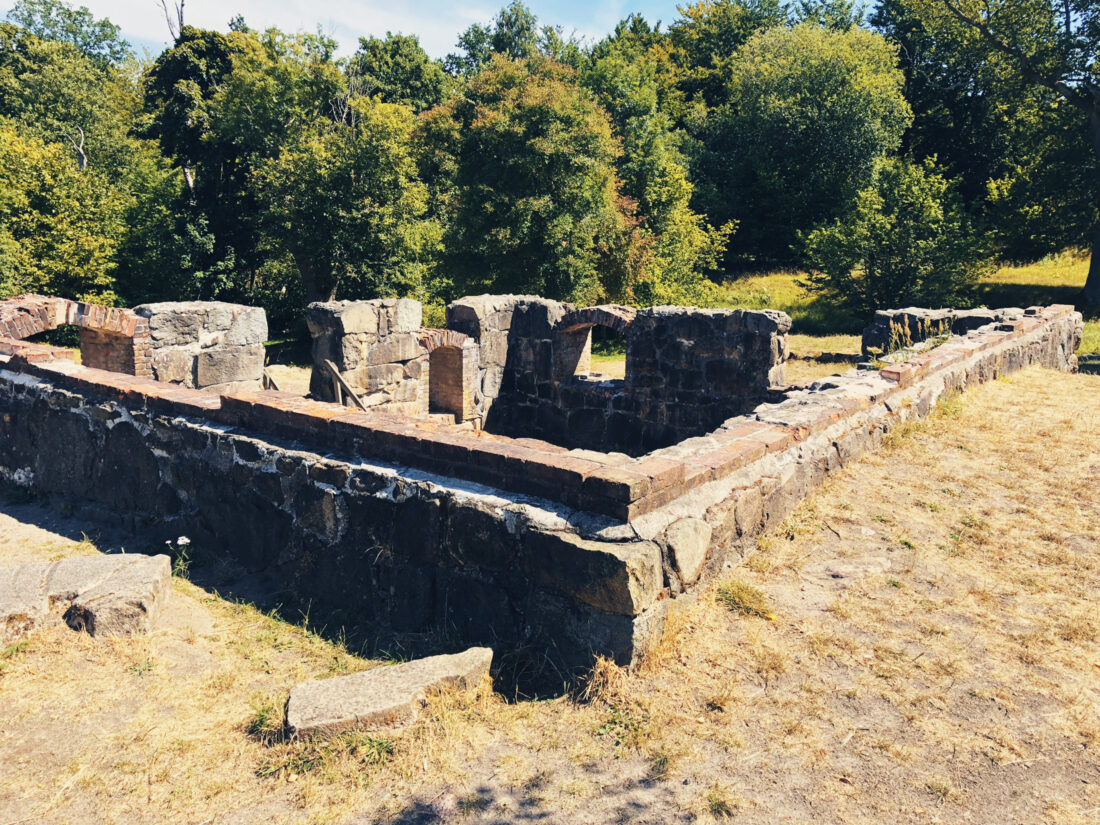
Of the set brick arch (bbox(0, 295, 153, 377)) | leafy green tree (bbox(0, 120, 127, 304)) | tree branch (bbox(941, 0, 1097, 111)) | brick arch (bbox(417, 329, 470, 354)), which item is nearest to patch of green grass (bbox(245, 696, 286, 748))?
brick arch (bbox(0, 295, 153, 377))

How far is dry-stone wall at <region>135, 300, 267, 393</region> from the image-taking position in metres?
9.07

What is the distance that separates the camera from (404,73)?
107 ft

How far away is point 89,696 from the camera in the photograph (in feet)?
12.1

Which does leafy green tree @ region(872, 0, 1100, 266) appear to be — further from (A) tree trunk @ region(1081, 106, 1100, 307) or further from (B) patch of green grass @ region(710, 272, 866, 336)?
(B) patch of green grass @ region(710, 272, 866, 336)

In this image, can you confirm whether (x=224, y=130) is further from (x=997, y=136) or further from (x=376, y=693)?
(x=997, y=136)

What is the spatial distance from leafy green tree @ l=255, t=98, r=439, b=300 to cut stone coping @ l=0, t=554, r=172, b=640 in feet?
52.8

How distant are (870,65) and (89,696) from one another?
30037 millimetres

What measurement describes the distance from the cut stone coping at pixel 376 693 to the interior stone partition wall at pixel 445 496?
448 mm

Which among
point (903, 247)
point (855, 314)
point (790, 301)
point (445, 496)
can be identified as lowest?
point (445, 496)

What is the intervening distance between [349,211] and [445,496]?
17.0 meters

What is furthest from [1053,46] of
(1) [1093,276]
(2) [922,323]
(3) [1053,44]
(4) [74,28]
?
(4) [74,28]

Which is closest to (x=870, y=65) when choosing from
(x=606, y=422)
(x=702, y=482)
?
(x=606, y=422)

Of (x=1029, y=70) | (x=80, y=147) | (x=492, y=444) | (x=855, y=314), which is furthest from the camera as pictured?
(x=80, y=147)

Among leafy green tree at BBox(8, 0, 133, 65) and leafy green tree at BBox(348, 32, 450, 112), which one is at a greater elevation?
leafy green tree at BBox(8, 0, 133, 65)
